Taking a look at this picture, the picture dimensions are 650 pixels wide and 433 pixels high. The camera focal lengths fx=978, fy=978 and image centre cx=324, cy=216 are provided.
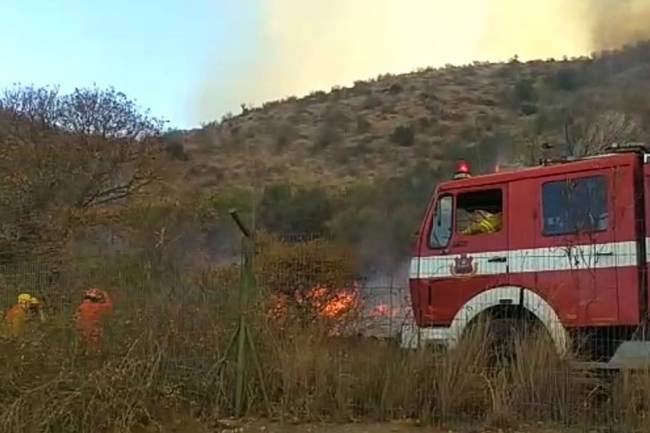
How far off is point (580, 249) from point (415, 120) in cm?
3872

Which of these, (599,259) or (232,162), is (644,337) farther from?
(232,162)

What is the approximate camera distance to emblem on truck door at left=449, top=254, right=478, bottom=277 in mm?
11289

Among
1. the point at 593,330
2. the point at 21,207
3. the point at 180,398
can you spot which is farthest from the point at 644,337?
the point at 21,207

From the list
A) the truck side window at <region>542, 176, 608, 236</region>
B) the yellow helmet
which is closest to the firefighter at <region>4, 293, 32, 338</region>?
the yellow helmet

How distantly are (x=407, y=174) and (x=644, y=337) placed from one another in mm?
27574

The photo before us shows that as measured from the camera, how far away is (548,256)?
10.7 m

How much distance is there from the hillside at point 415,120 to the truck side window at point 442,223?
743 inches

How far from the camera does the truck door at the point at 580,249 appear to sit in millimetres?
10258

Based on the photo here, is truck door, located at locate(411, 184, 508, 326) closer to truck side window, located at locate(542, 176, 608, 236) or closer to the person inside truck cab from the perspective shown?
the person inside truck cab

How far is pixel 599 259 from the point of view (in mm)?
10289

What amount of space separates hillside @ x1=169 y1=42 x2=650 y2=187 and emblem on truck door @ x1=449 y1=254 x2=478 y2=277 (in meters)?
19.3

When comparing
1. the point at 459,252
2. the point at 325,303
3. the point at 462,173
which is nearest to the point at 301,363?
the point at 325,303

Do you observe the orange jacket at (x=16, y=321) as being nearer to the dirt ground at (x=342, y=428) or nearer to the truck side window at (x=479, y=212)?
the dirt ground at (x=342, y=428)

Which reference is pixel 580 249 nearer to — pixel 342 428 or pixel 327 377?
pixel 327 377
